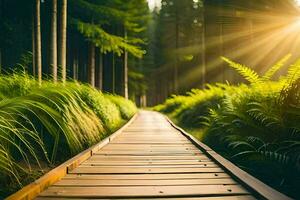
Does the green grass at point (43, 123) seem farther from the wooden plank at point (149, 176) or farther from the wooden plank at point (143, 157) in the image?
the wooden plank at point (149, 176)

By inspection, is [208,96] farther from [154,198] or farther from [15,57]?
[15,57]

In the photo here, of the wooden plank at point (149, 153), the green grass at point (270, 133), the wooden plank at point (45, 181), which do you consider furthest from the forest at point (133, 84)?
the wooden plank at point (149, 153)

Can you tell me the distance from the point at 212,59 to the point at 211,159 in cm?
2610

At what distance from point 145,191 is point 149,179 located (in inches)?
26.1

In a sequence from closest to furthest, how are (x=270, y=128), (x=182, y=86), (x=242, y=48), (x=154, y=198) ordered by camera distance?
(x=154, y=198) → (x=270, y=128) → (x=242, y=48) → (x=182, y=86)

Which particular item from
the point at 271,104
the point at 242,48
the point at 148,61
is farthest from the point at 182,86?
the point at 271,104

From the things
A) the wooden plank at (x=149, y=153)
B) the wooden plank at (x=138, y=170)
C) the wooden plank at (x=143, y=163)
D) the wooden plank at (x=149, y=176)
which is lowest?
the wooden plank at (x=149, y=153)

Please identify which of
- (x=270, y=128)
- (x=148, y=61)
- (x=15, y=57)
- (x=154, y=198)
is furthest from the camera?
(x=148, y=61)

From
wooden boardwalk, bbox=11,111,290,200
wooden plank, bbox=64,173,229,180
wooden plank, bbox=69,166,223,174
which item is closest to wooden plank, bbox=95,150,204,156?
wooden boardwalk, bbox=11,111,290,200

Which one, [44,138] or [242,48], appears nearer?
[44,138]

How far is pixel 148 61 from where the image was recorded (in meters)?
58.3

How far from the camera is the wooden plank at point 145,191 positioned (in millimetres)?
3783

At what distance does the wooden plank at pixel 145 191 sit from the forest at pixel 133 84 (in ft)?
1.64

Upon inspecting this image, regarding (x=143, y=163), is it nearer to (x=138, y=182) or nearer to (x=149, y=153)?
(x=149, y=153)
